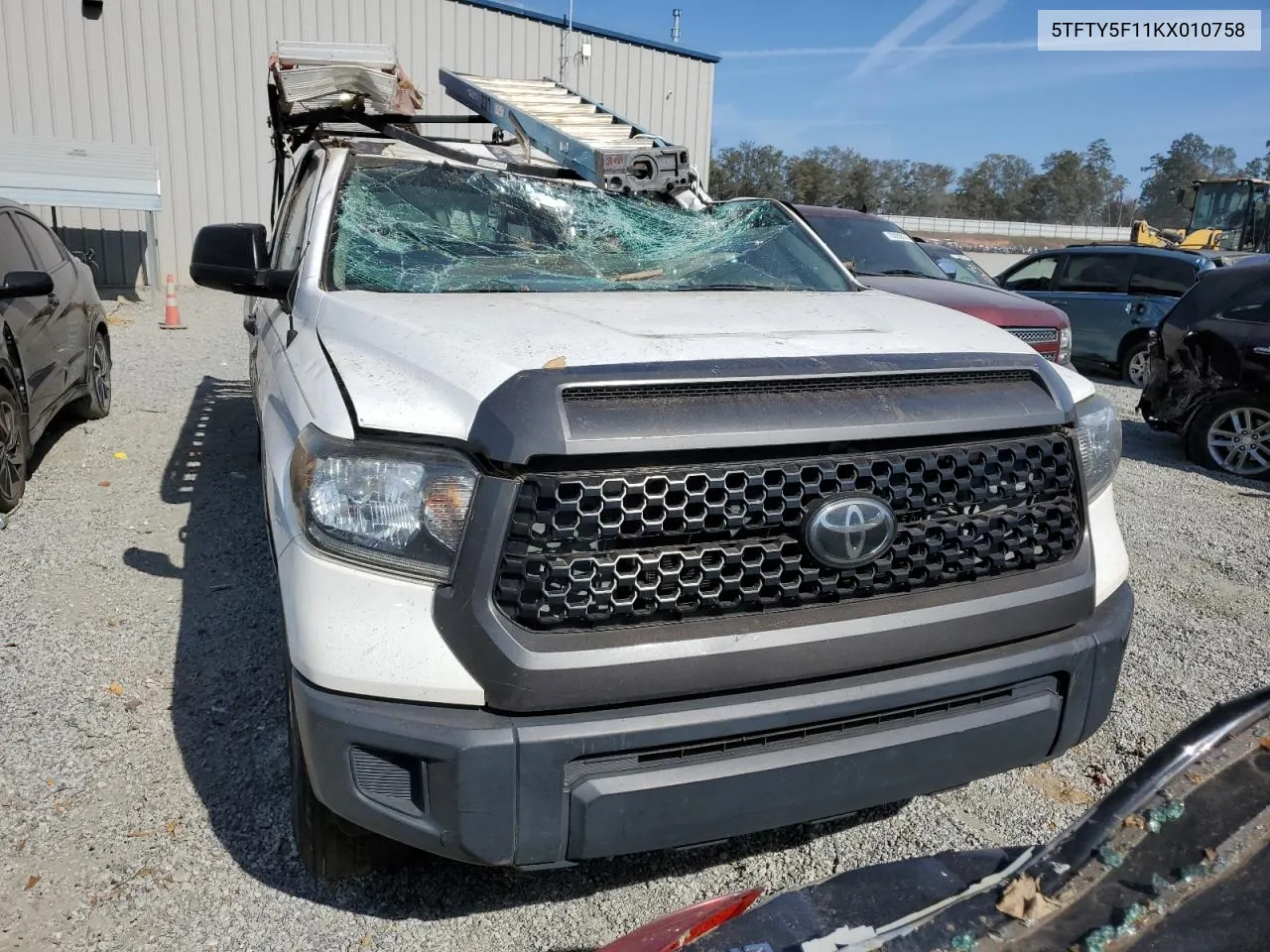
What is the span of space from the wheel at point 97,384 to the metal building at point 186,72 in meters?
9.82

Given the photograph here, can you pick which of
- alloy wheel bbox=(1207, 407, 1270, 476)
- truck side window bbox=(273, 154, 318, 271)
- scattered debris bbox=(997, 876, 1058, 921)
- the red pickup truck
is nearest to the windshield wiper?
the red pickup truck

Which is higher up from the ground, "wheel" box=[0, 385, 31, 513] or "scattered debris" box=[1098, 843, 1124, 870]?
"scattered debris" box=[1098, 843, 1124, 870]

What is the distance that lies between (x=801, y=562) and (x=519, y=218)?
214 cm

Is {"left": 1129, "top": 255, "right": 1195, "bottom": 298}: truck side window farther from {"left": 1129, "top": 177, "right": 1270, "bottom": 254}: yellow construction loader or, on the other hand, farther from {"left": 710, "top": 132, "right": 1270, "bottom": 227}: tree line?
{"left": 710, "top": 132, "right": 1270, "bottom": 227}: tree line

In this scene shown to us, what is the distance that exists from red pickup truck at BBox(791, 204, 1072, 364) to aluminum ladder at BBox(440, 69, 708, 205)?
8.54ft

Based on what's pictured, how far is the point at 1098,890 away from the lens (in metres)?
1.47

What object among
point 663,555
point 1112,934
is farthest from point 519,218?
point 1112,934

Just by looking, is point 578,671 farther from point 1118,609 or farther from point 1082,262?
point 1082,262

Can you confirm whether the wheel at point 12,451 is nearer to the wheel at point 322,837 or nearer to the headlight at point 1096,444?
the wheel at point 322,837

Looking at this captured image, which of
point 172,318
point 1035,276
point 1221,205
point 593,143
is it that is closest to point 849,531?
point 593,143

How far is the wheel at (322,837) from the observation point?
88.9 inches

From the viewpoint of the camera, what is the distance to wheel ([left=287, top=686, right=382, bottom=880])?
2.26 meters

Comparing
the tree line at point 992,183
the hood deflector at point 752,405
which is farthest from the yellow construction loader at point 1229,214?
the tree line at point 992,183

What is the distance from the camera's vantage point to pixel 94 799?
2.85 m
